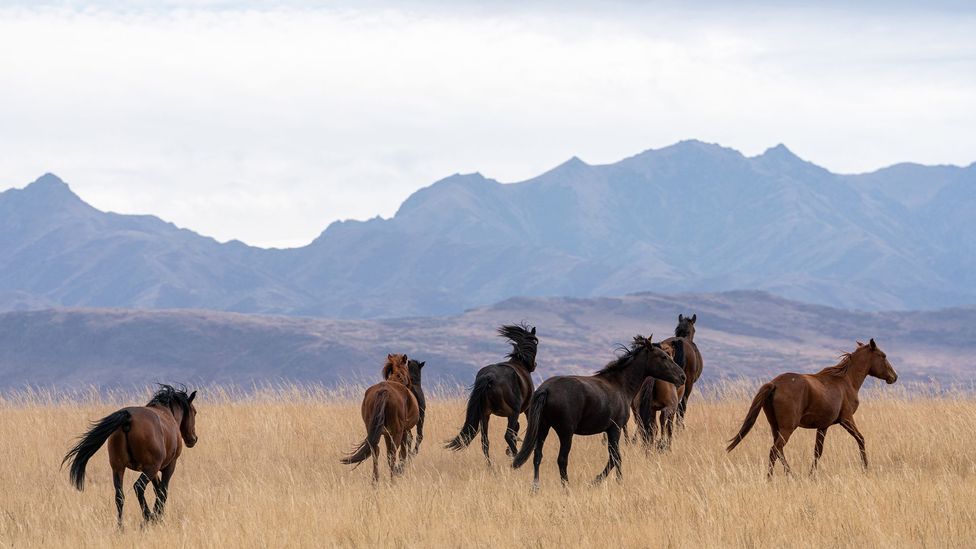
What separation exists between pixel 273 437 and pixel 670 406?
242 inches

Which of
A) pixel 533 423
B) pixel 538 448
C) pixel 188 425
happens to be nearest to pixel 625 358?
pixel 538 448

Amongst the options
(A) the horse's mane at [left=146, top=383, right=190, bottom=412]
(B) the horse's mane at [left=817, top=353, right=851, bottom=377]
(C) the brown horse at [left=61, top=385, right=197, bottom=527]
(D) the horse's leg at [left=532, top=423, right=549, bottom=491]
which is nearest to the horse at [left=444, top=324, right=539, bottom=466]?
(D) the horse's leg at [left=532, top=423, right=549, bottom=491]

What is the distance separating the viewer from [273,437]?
1755cm

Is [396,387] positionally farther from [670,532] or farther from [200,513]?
→ [670,532]

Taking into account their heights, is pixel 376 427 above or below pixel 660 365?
below

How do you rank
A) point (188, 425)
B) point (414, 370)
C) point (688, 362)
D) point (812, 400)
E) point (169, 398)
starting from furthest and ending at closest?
point (688, 362) < point (414, 370) < point (812, 400) < point (188, 425) < point (169, 398)

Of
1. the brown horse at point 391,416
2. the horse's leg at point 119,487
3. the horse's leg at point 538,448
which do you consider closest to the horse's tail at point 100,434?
the horse's leg at point 119,487

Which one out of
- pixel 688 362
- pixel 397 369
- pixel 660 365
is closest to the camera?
pixel 660 365

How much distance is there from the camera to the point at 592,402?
12859 millimetres

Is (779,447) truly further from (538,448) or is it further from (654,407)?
(654,407)

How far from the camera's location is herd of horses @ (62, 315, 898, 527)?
1093 centimetres

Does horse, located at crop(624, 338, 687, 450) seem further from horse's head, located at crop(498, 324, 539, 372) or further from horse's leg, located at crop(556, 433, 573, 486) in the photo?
horse's leg, located at crop(556, 433, 573, 486)

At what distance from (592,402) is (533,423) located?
81cm

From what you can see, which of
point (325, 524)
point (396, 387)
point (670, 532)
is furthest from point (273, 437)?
point (670, 532)
